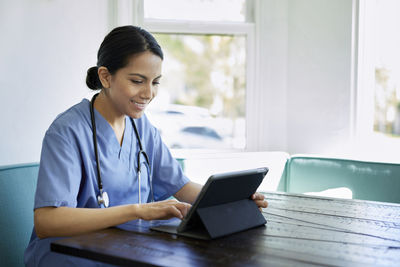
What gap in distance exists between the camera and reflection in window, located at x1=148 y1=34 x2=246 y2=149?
8.84 ft

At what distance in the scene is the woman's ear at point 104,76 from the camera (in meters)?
1.45

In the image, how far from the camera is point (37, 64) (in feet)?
6.07

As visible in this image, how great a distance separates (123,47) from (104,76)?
0.12 m

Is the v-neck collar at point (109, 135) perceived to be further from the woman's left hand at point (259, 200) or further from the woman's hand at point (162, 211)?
the woman's left hand at point (259, 200)

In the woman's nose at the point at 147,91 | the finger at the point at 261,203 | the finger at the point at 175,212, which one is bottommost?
the finger at the point at 261,203

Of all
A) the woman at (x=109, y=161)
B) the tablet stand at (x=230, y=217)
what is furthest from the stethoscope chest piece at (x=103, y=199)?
the tablet stand at (x=230, y=217)

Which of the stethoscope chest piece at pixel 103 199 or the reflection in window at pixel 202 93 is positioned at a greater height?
the reflection in window at pixel 202 93

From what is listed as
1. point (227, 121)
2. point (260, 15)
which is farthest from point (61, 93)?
point (260, 15)

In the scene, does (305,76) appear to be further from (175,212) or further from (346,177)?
(175,212)

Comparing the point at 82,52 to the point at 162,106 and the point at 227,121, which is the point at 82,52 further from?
the point at 227,121

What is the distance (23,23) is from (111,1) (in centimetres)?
77

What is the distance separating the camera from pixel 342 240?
106 centimetres

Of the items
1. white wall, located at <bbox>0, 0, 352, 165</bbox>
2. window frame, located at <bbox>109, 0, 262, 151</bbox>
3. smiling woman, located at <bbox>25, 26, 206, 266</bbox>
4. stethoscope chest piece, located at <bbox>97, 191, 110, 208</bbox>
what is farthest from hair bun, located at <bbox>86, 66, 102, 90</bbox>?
window frame, located at <bbox>109, 0, 262, 151</bbox>

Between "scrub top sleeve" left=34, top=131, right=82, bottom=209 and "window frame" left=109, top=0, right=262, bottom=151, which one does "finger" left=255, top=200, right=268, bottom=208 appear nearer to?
"scrub top sleeve" left=34, top=131, right=82, bottom=209
